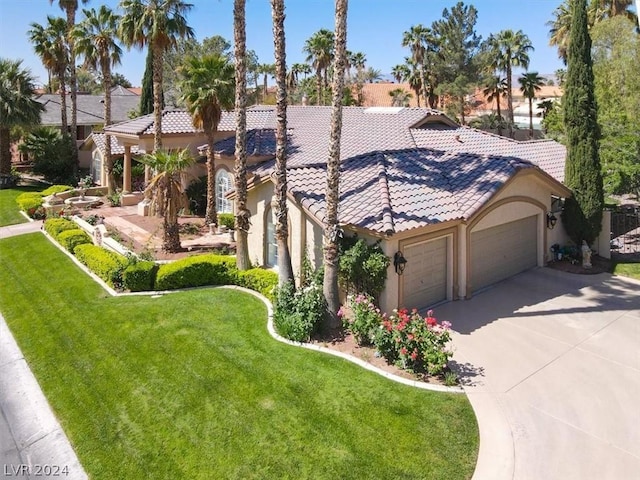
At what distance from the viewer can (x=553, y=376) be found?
38.4 feet

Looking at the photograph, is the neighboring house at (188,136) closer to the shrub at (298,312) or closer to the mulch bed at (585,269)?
the shrub at (298,312)

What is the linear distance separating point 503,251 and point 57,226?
21134 mm

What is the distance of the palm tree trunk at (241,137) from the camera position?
16656 mm

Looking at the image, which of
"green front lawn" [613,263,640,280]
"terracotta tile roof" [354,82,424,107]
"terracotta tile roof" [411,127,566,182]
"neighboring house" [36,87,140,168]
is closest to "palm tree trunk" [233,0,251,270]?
"terracotta tile roof" [411,127,566,182]

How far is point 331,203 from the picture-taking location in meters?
13.8

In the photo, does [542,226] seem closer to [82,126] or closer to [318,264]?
[318,264]

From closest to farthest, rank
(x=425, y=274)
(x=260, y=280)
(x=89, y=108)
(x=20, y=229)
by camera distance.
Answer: (x=425, y=274)
(x=260, y=280)
(x=20, y=229)
(x=89, y=108)

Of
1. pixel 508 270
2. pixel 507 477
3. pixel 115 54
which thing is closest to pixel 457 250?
pixel 508 270

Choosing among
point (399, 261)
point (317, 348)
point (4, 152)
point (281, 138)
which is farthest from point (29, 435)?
point (4, 152)

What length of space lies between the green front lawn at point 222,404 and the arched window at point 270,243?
9.87 feet

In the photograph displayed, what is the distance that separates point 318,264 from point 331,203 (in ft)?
9.69

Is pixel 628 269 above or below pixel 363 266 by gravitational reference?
below

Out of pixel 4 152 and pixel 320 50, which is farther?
pixel 320 50

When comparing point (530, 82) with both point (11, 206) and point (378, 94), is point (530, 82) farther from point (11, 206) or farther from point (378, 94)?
point (11, 206)
